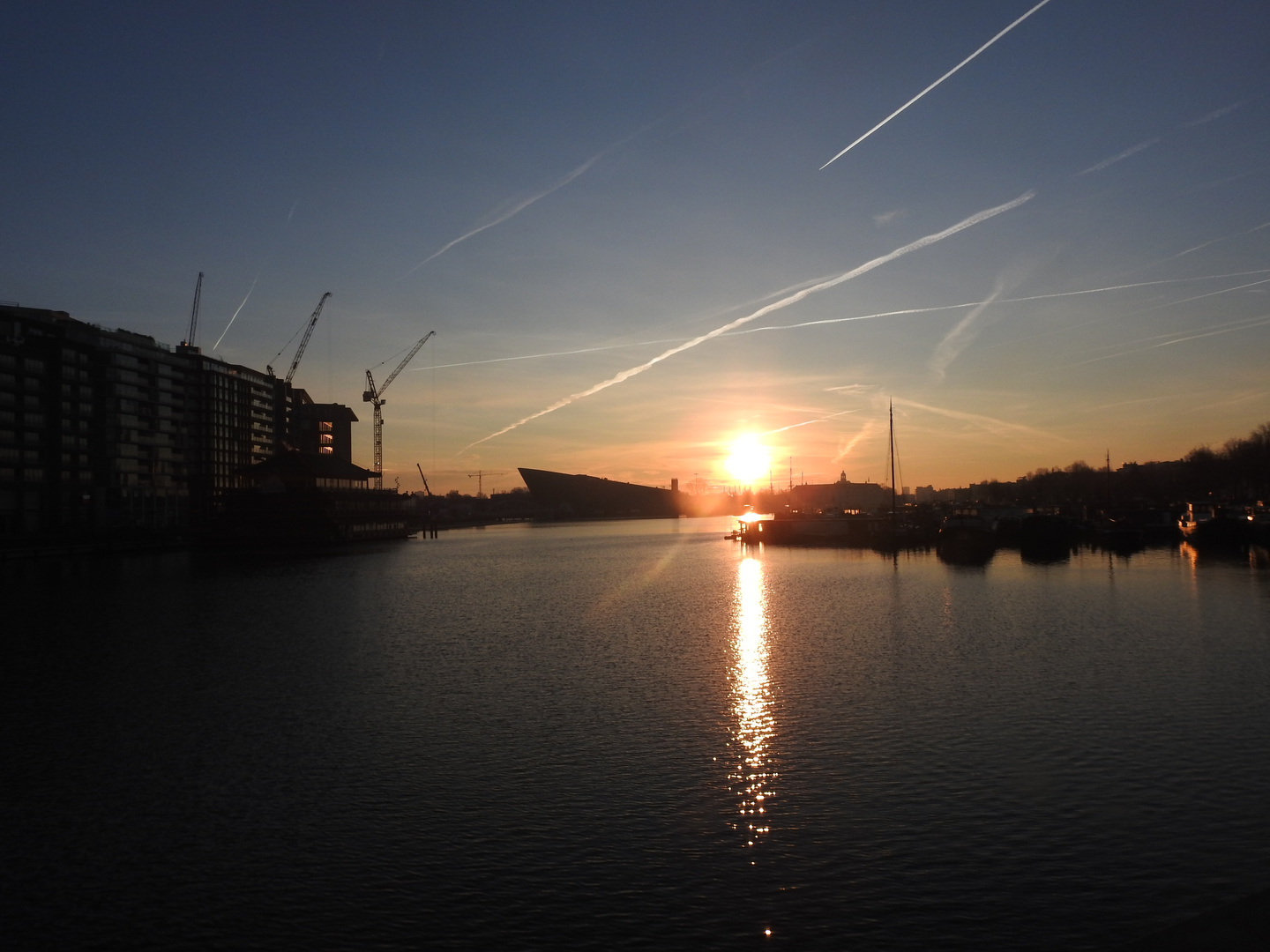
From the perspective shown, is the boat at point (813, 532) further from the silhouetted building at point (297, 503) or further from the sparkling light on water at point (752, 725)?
the sparkling light on water at point (752, 725)

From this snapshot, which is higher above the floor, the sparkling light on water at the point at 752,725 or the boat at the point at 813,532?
the boat at the point at 813,532

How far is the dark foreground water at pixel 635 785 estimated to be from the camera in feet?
38.8

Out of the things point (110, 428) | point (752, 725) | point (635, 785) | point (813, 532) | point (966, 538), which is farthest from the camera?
point (110, 428)

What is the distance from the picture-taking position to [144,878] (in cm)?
1316

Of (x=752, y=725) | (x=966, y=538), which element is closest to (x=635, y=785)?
(x=752, y=725)

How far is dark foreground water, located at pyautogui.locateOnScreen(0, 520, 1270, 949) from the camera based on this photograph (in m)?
11.8

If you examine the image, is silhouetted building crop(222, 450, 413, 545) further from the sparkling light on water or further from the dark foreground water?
the sparkling light on water

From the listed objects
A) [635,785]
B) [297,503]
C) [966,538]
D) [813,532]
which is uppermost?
[297,503]

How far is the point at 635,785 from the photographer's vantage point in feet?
56.1

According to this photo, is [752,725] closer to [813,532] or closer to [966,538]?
[966,538]

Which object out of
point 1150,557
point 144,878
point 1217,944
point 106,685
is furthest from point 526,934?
point 1150,557

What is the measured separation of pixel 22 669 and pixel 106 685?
5502 mm

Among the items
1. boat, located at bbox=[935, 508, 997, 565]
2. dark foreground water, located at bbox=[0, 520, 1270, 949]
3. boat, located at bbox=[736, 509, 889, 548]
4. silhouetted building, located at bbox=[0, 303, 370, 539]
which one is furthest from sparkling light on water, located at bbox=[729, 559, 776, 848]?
silhouetted building, located at bbox=[0, 303, 370, 539]

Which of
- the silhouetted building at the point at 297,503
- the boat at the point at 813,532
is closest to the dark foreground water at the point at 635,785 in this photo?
the silhouetted building at the point at 297,503
